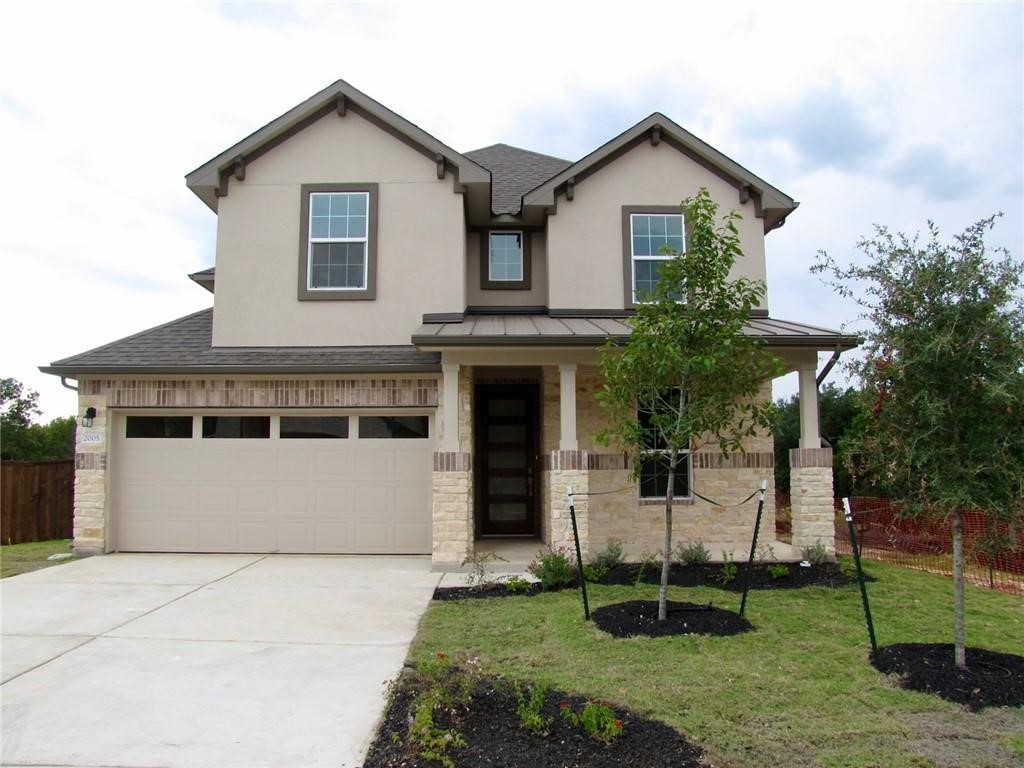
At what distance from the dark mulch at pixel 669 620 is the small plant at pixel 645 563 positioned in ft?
3.96

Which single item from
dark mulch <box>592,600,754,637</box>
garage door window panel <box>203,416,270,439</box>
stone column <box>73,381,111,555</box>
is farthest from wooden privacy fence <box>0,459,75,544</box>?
dark mulch <box>592,600,754,637</box>

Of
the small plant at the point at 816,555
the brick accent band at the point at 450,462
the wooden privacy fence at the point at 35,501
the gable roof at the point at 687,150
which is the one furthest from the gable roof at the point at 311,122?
the small plant at the point at 816,555

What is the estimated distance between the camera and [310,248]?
12.0m

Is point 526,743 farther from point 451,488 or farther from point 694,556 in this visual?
point 694,556

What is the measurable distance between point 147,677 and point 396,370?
6.08 metres

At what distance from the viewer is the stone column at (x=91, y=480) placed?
11273 mm

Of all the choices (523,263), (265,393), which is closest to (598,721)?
(265,393)

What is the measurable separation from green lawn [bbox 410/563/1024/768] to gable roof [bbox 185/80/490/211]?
707 centimetres

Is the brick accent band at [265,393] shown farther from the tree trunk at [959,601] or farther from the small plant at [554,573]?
the tree trunk at [959,601]

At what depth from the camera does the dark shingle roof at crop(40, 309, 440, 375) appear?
11039 mm

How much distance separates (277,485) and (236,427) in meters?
1.14

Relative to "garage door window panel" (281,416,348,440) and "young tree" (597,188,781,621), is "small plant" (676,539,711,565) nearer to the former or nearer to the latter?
"young tree" (597,188,781,621)

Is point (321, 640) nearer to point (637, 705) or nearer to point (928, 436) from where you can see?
point (637, 705)

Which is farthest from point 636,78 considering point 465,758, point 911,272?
point 465,758
